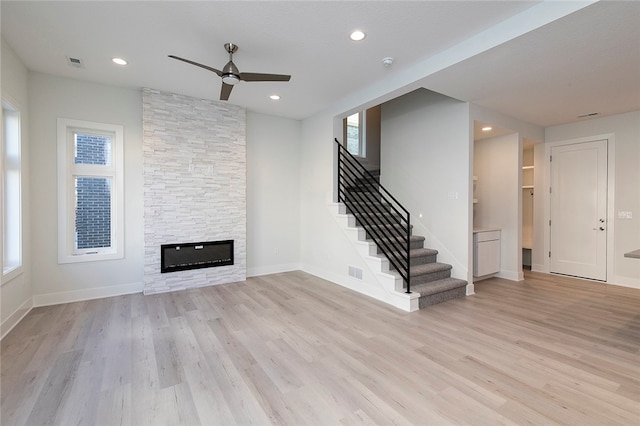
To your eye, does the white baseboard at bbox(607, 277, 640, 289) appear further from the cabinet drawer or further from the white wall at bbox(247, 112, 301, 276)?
the white wall at bbox(247, 112, 301, 276)

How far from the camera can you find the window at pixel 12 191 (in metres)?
3.29

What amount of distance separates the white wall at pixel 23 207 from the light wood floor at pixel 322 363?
26cm

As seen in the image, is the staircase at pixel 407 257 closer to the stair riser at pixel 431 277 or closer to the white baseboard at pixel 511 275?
the stair riser at pixel 431 277

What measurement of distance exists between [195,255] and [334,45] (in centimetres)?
366

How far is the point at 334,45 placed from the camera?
3043mm

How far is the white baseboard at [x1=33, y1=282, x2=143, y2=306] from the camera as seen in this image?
380cm

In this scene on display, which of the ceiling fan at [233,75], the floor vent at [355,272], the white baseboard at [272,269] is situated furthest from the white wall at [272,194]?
the ceiling fan at [233,75]

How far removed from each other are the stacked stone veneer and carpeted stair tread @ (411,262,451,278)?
287cm

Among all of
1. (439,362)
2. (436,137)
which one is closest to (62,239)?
(439,362)

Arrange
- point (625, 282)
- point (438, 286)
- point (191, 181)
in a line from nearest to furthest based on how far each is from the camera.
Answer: point (438, 286) < point (191, 181) < point (625, 282)

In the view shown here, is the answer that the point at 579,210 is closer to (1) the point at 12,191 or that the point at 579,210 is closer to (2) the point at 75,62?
(2) the point at 75,62

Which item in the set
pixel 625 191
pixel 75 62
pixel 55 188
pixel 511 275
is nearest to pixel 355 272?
pixel 511 275

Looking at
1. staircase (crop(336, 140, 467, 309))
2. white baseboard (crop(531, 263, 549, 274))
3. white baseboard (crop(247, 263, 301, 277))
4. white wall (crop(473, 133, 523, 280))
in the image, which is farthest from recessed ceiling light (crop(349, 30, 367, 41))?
white baseboard (crop(531, 263, 549, 274))

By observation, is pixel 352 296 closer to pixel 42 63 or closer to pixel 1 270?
pixel 1 270
